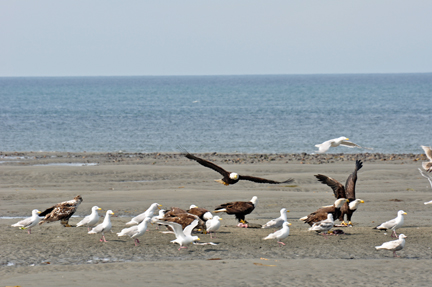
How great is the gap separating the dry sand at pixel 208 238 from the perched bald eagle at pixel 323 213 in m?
0.31

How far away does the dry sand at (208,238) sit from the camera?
363 inches

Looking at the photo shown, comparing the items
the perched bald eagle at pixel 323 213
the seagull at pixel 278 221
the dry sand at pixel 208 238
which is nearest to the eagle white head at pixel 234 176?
the dry sand at pixel 208 238

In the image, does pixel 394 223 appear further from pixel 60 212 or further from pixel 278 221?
pixel 60 212

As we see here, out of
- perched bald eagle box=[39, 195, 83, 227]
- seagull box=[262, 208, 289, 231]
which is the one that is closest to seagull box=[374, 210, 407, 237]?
seagull box=[262, 208, 289, 231]

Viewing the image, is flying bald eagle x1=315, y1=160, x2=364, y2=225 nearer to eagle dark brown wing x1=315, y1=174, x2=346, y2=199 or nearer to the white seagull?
eagle dark brown wing x1=315, y1=174, x2=346, y2=199

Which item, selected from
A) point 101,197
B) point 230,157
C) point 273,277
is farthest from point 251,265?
point 230,157

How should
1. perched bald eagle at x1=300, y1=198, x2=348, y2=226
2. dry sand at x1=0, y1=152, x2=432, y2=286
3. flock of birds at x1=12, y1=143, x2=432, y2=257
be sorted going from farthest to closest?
perched bald eagle at x1=300, y1=198, x2=348, y2=226 < flock of birds at x1=12, y1=143, x2=432, y2=257 < dry sand at x1=0, y1=152, x2=432, y2=286

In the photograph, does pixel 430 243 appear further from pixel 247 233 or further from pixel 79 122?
pixel 79 122

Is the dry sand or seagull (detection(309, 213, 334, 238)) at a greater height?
seagull (detection(309, 213, 334, 238))

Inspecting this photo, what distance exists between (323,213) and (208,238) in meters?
2.79

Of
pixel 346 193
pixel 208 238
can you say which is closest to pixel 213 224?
pixel 208 238

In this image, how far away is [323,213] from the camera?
12.7 metres

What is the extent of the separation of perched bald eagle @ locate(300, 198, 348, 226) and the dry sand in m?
0.31

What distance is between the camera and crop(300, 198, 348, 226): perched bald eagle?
1270 centimetres
